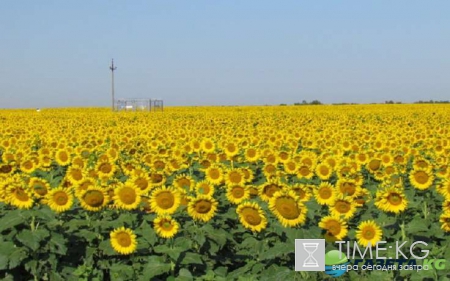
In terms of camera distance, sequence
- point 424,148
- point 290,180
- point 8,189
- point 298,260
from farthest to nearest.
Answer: point 424,148 < point 290,180 < point 8,189 < point 298,260

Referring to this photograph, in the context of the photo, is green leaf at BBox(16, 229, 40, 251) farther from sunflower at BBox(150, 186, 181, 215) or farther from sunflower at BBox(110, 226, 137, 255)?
sunflower at BBox(150, 186, 181, 215)

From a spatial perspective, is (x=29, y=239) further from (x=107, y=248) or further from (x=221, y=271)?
(x=221, y=271)

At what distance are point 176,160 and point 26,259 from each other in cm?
292

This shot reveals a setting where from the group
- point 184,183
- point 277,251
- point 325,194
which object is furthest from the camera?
point 184,183

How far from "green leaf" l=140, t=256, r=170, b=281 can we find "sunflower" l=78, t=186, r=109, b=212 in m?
0.79

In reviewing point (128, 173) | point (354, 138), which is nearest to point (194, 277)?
point (128, 173)

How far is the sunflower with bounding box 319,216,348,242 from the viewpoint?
4.94 metres

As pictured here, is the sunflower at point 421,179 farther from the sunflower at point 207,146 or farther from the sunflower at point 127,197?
the sunflower at point 207,146

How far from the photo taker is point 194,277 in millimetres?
4891

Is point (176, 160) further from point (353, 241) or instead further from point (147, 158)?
point (353, 241)

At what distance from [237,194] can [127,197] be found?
1083 mm

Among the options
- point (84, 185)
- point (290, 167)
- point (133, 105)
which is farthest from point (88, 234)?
point (133, 105)

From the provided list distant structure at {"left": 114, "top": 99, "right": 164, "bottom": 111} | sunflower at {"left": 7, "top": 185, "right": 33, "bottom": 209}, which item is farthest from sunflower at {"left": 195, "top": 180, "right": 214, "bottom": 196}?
distant structure at {"left": 114, "top": 99, "right": 164, "bottom": 111}

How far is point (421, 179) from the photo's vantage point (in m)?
Answer: 6.41
